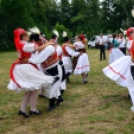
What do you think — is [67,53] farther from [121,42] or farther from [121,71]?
[121,42]

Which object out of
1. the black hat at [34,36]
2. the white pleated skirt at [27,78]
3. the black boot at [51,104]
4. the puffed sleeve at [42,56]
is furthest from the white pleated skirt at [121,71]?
the black hat at [34,36]

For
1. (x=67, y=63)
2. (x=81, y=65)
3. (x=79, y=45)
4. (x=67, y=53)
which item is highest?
(x=79, y=45)

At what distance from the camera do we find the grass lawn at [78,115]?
4852 millimetres

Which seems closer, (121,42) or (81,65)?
(81,65)

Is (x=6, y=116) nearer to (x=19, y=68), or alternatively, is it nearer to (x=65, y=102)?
(x=19, y=68)

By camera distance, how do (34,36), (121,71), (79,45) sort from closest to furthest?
(34,36)
(121,71)
(79,45)

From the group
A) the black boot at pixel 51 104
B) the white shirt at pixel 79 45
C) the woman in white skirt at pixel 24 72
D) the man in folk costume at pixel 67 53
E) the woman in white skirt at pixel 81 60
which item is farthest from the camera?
the woman in white skirt at pixel 81 60

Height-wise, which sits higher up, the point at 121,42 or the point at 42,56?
the point at 42,56

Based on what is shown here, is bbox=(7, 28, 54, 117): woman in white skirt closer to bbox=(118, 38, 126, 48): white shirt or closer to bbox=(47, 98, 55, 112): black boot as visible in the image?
bbox=(47, 98, 55, 112): black boot

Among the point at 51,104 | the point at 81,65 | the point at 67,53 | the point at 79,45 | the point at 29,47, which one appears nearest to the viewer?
the point at 29,47

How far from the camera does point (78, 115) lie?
559 centimetres

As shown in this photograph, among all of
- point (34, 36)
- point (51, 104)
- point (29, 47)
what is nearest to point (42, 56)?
Result: point (29, 47)

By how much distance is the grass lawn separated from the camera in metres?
4.85

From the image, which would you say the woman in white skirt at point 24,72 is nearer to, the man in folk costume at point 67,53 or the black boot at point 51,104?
the black boot at point 51,104
